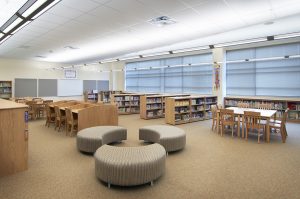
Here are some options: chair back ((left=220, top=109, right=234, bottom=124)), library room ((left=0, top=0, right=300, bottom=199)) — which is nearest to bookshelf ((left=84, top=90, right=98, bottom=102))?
library room ((left=0, top=0, right=300, bottom=199))

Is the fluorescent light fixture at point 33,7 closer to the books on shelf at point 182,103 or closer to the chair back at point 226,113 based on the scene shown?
the chair back at point 226,113

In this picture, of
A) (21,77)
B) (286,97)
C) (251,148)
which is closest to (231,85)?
(286,97)

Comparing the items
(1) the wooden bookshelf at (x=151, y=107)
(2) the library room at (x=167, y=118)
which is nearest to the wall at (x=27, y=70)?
(2) the library room at (x=167, y=118)

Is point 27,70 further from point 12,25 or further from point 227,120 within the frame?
point 227,120

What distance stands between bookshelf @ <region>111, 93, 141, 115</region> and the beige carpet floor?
5.89 m

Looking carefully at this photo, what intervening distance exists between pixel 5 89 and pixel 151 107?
373 inches

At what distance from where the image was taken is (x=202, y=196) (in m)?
2.94

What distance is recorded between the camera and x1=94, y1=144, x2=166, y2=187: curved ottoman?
3074 millimetres

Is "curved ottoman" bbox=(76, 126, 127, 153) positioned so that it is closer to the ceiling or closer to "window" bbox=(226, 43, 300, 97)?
the ceiling

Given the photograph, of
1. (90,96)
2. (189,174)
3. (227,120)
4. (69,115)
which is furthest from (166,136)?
(90,96)

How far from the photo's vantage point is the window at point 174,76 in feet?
38.1

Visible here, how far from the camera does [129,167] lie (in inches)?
121

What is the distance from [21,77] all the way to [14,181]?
12166 millimetres

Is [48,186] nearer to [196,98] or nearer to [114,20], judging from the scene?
[114,20]
